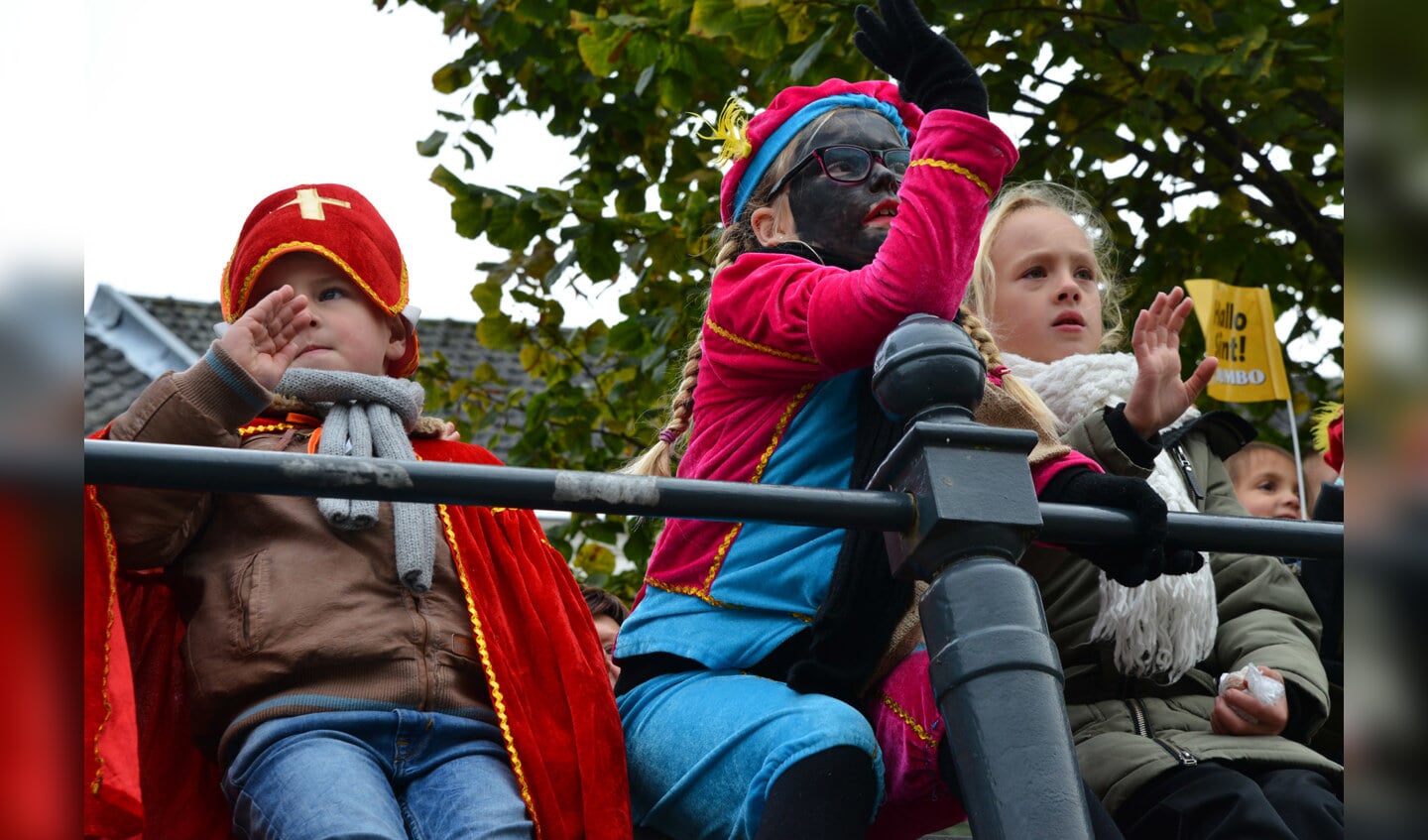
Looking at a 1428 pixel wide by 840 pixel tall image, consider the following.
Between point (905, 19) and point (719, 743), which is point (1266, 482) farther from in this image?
point (719, 743)

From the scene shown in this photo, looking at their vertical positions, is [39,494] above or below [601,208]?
above

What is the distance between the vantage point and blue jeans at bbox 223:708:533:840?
6.70 feet

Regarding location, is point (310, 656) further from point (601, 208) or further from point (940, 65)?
point (601, 208)

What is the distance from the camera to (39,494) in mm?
583

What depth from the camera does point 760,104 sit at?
6.14 meters

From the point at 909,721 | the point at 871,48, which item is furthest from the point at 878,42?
the point at 909,721

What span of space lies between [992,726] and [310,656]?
1.06 m

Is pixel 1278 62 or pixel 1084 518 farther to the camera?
pixel 1278 62

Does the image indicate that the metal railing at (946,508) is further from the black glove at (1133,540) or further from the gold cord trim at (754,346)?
the gold cord trim at (754,346)

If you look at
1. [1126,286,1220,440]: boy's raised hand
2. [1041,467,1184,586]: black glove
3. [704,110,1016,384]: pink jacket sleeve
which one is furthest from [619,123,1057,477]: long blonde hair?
[1041,467,1184,586]: black glove

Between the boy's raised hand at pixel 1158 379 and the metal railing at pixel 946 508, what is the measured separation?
917mm

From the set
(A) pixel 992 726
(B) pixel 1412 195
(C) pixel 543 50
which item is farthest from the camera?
(C) pixel 543 50

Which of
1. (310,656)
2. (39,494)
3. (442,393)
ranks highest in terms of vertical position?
(39,494)

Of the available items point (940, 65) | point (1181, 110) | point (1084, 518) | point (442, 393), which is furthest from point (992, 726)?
point (442, 393)
